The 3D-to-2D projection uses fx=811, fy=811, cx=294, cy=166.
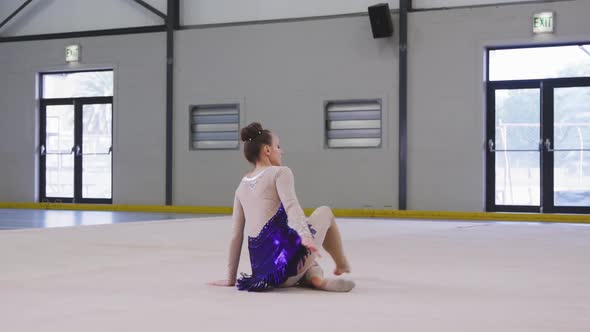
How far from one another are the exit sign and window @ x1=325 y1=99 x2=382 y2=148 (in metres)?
2.94

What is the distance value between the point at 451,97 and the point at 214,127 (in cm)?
465

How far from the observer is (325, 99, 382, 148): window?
14.4m

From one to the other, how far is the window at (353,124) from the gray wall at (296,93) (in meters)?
0.16

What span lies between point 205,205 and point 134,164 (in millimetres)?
1815

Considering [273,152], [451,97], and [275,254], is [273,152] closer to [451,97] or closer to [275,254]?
[275,254]

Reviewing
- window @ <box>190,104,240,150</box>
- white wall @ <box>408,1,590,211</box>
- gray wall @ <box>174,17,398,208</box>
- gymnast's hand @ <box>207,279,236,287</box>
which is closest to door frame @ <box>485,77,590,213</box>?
white wall @ <box>408,1,590,211</box>

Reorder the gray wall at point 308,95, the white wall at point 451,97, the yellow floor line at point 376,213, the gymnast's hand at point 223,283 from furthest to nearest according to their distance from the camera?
the gray wall at point 308,95 < the white wall at point 451,97 < the yellow floor line at point 376,213 < the gymnast's hand at point 223,283

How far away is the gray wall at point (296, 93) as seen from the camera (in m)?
14.4

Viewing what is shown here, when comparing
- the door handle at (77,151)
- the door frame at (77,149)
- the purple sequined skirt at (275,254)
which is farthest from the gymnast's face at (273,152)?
the door handle at (77,151)

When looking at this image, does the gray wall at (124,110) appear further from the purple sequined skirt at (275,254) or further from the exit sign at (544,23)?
the purple sequined skirt at (275,254)

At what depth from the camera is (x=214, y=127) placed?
15.8 m

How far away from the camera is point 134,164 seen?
16.3 m

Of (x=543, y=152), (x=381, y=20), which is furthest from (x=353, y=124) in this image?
(x=543, y=152)

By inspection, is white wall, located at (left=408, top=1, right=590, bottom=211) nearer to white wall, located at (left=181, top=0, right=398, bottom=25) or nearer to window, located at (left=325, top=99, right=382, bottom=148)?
window, located at (left=325, top=99, right=382, bottom=148)
